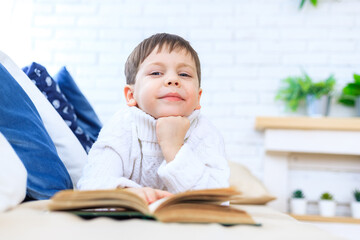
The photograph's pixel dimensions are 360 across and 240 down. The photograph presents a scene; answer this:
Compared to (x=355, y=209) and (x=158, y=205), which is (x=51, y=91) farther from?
(x=355, y=209)

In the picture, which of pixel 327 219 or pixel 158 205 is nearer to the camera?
pixel 158 205

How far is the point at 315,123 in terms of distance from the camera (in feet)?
7.84

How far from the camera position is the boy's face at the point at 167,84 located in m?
1.19

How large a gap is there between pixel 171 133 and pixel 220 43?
73.4 inches

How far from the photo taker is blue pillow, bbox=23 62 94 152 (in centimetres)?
151

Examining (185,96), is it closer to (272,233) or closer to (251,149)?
(272,233)

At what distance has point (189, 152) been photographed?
3.43ft

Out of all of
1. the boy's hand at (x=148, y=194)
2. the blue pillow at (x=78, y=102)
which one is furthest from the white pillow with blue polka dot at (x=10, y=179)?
the blue pillow at (x=78, y=102)

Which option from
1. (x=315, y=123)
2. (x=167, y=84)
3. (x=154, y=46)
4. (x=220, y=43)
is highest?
(x=220, y=43)

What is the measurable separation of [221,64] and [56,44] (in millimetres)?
1151

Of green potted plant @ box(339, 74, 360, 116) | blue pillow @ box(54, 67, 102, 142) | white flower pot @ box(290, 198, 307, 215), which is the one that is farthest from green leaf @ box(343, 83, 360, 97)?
blue pillow @ box(54, 67, 102, 142)

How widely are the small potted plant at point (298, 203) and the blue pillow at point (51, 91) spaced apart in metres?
1.44

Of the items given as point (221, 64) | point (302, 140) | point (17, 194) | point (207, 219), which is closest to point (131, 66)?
point (17, 194)

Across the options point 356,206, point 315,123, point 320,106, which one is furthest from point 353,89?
point 356,206
